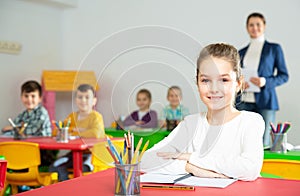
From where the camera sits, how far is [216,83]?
1.77m

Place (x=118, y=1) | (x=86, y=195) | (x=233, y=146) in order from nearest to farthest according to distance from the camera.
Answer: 1. (x=86, y=195)
2. (x=233, y=146)
3. (x=118, y=1)

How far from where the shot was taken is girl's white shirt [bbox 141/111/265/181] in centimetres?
171

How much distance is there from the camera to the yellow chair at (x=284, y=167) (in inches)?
98.1

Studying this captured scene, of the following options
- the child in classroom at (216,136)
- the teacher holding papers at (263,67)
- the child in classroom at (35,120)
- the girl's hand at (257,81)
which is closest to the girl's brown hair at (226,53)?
the child in classroom at (216,136)

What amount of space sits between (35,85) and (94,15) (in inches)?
77.1

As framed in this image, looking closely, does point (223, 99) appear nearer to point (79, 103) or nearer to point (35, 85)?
point (79, 103)

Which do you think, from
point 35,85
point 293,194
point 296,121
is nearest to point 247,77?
point 296,121

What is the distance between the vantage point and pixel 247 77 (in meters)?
4.23

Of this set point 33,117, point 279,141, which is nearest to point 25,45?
point 33,117

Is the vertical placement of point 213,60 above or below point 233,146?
above

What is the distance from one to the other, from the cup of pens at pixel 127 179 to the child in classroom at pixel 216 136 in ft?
0.66

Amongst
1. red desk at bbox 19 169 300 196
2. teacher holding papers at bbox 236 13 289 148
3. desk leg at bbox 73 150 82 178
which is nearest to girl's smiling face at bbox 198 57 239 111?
red desk at bbox 19 169 300 196

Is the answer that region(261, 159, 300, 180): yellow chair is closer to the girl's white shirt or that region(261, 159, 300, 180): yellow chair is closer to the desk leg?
the girl's white shirt

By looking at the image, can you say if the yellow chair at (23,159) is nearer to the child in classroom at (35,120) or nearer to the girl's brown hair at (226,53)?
the child in classroom at (35,120)
